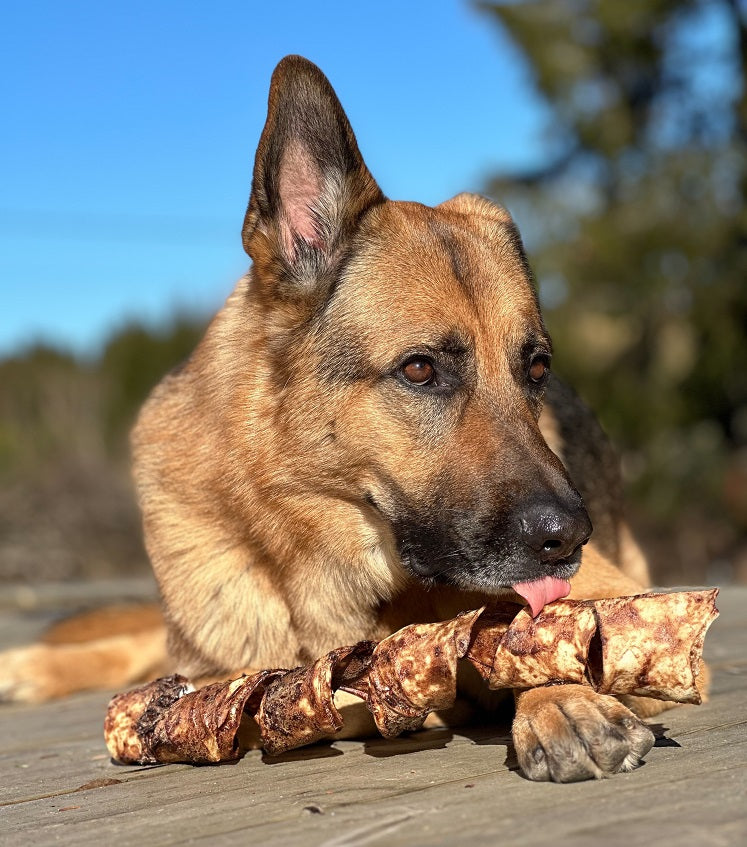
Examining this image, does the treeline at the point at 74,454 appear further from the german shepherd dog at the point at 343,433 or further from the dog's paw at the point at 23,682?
the german shepherd dog at the point at 343,433

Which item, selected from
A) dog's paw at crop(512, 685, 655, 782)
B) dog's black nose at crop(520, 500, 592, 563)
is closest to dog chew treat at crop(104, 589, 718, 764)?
dog's paw at crop(512, 685, 655, 782)

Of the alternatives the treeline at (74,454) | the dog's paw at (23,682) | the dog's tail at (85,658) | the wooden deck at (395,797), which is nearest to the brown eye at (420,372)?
the wooden deck at (395,797)

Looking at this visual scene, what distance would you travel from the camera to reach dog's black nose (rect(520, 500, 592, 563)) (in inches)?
110

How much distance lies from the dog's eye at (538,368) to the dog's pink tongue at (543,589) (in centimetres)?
86

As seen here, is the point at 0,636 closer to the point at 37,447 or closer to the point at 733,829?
the point at 733,829

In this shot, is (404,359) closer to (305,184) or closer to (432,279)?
(432,279)

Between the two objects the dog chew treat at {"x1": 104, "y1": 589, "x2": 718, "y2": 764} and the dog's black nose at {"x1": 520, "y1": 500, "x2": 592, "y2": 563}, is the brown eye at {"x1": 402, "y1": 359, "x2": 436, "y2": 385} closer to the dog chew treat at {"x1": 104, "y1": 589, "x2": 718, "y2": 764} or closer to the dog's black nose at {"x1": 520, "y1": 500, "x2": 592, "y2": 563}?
the dog's black nose at {"x1": 520, "y1": 500, "x2": 592, "y2": 563}

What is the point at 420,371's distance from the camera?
3295mm

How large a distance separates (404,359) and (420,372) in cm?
7

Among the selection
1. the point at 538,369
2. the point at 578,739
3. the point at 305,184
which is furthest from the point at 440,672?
the point at 305,184

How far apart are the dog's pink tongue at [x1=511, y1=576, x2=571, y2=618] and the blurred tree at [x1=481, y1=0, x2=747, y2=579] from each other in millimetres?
12108

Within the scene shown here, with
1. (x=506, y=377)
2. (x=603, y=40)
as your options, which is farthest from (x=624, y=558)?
(x=603, y=40)

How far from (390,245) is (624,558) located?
7.05 ft

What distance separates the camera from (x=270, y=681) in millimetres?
2746
